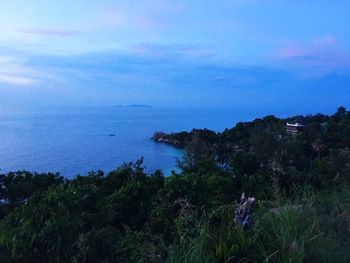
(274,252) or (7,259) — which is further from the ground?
(274,252)

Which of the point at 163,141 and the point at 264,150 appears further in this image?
the point at 163,141

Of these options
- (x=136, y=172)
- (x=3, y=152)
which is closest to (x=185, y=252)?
(x=136, y=172)

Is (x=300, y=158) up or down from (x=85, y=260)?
→ down

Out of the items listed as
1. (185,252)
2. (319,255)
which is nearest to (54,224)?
(185,252)

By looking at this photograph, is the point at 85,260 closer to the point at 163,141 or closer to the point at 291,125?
the point at 291,125

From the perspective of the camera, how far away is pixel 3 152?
154 ft

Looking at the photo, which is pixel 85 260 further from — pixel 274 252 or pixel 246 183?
pixel 246 183

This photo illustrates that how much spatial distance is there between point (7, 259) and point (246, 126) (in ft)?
174

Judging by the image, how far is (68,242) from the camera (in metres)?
3.47

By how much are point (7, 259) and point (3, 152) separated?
47006mm

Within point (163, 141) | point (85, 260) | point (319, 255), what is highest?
point (319, 255)

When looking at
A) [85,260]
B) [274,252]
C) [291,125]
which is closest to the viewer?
[274,252]

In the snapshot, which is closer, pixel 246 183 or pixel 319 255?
pixel 319 255

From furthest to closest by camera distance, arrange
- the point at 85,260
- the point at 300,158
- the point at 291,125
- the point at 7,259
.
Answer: the point at 291,125 < the point at 300,158 < the point at 85,260 < the point at 7,259
